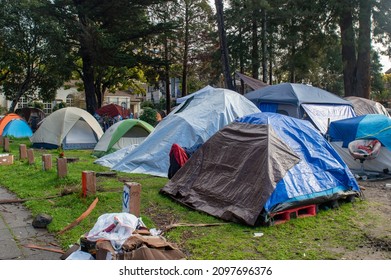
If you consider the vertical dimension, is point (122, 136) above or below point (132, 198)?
above

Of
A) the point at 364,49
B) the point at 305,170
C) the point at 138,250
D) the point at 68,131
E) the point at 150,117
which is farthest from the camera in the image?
the point at 150,117

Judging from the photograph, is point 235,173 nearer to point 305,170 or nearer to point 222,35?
point 305,170

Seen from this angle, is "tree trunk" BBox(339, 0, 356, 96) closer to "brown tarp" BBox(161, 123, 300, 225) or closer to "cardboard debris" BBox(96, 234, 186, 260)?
"brown tarp" BBox(161, 123, 300, 225)

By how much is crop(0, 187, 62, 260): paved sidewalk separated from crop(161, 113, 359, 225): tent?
2.36 m

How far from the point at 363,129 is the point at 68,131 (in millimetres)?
10888

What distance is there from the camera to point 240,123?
6844 mm

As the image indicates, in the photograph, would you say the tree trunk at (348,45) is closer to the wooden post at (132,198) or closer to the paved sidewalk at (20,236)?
the wooden post at (132,198)

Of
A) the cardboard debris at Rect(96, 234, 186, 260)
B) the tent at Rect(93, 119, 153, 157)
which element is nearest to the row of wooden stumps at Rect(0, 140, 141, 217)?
the cardboard debris at Rect(96, 234, 186, 260)

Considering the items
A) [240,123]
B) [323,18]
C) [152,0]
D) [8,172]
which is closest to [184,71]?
[152,0]

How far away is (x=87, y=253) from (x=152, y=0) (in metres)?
16.8

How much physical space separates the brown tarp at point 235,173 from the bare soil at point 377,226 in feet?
4.52

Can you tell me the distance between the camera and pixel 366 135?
9.26 metres

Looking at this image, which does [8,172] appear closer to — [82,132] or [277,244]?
[82,132]

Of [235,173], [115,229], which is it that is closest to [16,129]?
[235,173]
